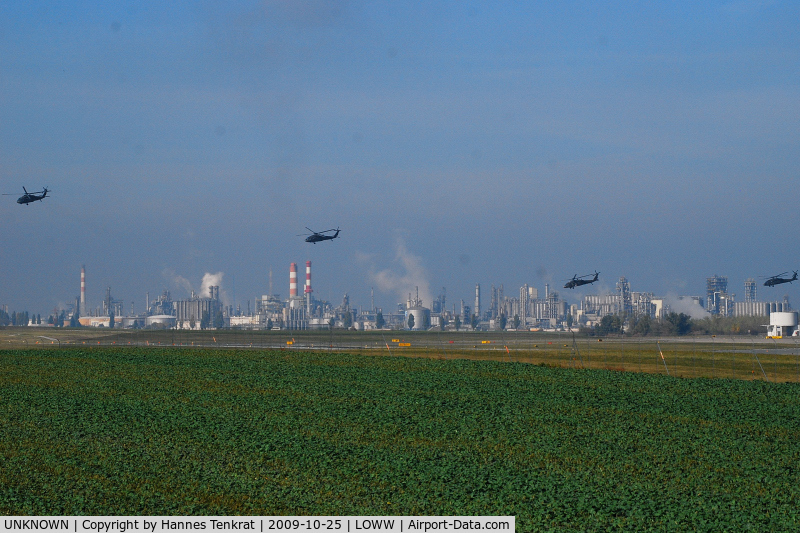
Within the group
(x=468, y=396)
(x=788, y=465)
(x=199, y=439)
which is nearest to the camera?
(x=788, y=465)

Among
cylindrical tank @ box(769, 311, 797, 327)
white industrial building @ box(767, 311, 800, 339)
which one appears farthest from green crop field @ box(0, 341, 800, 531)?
cylindrical tank @ box(769, 311, 797, 327)

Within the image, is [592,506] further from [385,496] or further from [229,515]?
[229,515]

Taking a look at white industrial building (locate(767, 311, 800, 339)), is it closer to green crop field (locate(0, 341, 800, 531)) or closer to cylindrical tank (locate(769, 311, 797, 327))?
cylindrical tank (locate(769, 311, 797, 327))

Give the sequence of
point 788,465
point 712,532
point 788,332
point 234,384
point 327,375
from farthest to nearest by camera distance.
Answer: point 788,332 → point 327,375 → point 234,384 → point 788,465 → point 712,532

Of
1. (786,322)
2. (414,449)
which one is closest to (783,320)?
(786,322)

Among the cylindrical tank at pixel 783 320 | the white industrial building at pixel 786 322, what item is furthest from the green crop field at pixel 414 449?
the cylindrical tank at pixel 783 320

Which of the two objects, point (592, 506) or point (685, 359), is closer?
point (592, 506)

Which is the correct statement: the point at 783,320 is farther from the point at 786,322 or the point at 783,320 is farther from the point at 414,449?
the point at 414,449

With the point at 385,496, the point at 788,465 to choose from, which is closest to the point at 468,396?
the point at 788,465

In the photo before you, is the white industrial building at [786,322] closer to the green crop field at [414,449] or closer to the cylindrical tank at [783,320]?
the cylindrical tank at [783,320]
